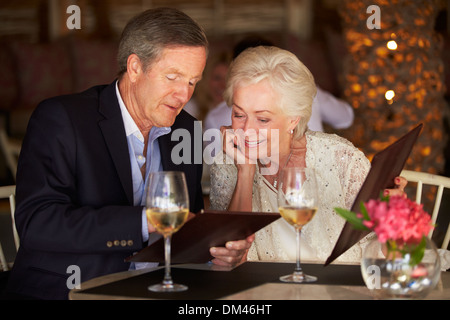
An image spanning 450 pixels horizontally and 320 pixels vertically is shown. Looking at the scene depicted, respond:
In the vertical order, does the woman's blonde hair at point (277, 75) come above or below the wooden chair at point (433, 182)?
above

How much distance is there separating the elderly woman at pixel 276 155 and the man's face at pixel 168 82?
0.23 meters

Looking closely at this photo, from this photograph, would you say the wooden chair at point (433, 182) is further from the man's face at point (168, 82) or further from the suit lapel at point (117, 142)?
the suit lapel at point (117, 142)

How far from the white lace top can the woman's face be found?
16 cm

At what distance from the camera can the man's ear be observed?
6.41 ft

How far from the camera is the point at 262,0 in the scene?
6.20 m

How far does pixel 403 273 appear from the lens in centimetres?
129

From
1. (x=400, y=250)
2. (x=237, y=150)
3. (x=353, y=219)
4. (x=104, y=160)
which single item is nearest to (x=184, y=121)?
(x=237, y=150)

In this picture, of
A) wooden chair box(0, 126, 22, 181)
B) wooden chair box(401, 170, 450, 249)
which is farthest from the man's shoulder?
wooden chair box(0, 126, 22, 181)

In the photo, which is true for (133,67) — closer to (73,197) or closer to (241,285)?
(73,197)

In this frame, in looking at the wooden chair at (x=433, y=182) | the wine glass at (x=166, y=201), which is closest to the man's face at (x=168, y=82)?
the wine glass at (x=166, y=201)

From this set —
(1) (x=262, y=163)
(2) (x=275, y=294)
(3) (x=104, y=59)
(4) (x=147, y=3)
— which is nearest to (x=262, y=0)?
(4) (x=147, y=3)

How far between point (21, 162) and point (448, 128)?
14.1 ft

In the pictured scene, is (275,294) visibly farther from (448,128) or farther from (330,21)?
(330,21)

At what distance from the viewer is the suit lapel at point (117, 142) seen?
1879mm
